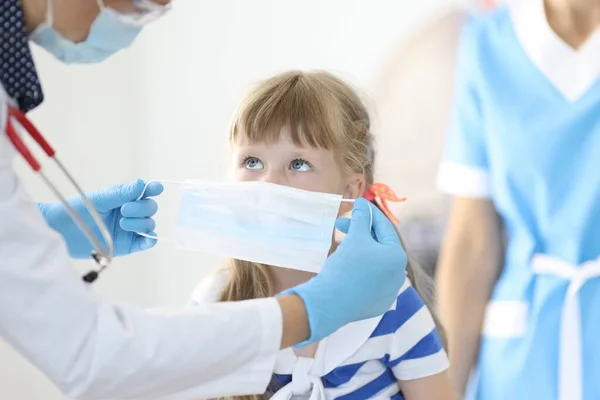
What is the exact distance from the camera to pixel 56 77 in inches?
102

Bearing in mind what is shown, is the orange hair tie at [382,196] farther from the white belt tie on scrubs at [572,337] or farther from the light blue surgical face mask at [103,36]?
the light blue surgical face mask at [103,36]

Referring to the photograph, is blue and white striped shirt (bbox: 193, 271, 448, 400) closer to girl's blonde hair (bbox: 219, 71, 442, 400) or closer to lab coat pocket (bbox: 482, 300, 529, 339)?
girl's blonde hair (bbox: 219, 71, 442, 400)

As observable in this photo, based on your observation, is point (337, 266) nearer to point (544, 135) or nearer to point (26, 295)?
point (26, 295)

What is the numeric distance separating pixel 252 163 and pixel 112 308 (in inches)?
21.8

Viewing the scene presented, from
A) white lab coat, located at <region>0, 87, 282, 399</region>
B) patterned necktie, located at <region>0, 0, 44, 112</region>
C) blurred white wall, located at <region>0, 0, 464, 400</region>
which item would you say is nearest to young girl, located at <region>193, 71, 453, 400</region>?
white lab coat, located at <region>0, 87, 282, 399</region>

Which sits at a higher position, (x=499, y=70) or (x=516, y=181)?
(x=499, y=70)

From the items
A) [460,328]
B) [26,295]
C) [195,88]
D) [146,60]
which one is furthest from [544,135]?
[146,60]

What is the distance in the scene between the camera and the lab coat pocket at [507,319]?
65.0 inches

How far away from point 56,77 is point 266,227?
4.84ft

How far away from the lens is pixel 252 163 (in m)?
1.47

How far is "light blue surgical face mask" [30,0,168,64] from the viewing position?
3.53 feet

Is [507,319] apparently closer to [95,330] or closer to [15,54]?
[95,330]

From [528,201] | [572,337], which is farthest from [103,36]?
[572,337]

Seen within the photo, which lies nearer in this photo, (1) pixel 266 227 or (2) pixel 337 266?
(2) pixel 337 266
